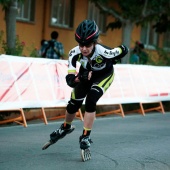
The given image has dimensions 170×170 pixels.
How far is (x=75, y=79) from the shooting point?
7.01 meters

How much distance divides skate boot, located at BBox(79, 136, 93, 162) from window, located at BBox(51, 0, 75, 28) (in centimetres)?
1471

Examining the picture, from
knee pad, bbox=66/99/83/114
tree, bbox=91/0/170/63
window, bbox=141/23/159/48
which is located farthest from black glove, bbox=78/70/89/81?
window, bbox=141/23/159/48

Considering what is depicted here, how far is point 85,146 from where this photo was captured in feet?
22.4

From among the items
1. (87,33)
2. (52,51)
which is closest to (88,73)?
(87,33)

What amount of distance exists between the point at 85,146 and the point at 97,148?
1.27 metres

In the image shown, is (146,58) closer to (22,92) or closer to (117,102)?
(117,102)

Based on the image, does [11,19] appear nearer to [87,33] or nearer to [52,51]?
[52,51]

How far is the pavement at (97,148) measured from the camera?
22.3 feet

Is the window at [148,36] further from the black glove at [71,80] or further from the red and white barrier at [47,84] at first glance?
the black glove at [71,80]

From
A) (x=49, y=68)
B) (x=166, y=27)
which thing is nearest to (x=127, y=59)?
(x=166, y=27)

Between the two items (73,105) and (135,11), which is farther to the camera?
(135,11)

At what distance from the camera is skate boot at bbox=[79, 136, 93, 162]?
684 centimetres

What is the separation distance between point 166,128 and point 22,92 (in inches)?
119

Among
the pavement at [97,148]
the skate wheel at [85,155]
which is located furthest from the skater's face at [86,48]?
the pavement at [97,148]
